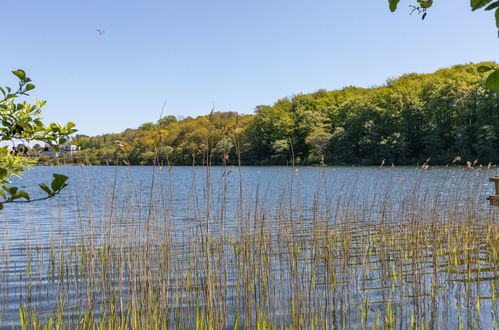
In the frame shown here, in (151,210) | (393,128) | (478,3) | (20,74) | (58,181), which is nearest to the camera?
(478,3)

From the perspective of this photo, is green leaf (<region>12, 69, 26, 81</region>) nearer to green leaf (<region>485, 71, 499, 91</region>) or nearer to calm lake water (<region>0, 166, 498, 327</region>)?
calm lake water (<region>0, 166, 498, 327</region>)

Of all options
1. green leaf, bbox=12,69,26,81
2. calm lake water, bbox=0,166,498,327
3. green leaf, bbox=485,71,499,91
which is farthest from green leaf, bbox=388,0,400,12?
calm lake water, bbox=0,166,498,327

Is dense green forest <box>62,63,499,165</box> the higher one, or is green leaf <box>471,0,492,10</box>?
dense green forest <box>62,63,499,165</box>

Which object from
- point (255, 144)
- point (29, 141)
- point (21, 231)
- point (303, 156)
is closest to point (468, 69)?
point (303, 156)

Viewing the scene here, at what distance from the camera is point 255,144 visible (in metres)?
76.0

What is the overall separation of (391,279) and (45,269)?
5.52 m

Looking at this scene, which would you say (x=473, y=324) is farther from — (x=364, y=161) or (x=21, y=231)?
(x=364, y=161)

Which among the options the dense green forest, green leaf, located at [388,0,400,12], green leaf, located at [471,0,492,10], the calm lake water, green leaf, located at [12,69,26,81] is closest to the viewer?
green leaf, located at [471,0,492,10]

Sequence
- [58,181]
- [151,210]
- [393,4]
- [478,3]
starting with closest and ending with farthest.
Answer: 1. [478,3]
2. [393,4]
3. [58,181]
4. [151,210]

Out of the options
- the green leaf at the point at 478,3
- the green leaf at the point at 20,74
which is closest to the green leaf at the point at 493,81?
the green leaf at the point at 478,3

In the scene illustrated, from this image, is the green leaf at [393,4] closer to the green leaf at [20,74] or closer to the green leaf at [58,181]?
the green leaf at [58,181]

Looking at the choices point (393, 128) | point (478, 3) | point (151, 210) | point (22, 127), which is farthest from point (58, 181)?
point (393, 128)

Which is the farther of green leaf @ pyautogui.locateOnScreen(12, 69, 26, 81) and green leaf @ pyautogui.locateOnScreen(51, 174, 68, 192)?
green leaf @ pyautogui.locateOnScreen(12, 69, 26, 81)

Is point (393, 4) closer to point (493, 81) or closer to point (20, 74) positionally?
point (493, 81)
